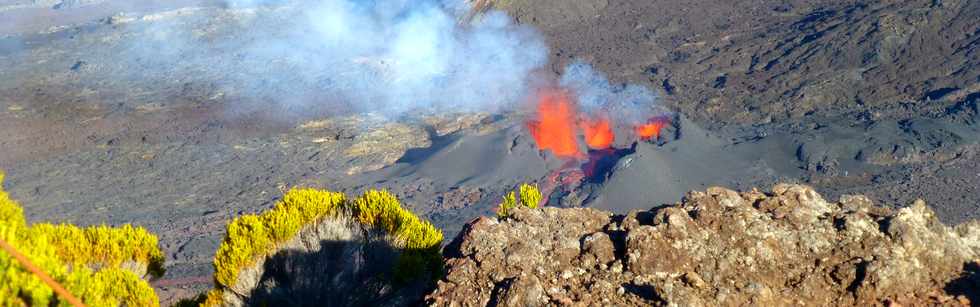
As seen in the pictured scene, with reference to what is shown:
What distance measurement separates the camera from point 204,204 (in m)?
23.3

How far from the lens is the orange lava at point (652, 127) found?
25453 millimetres

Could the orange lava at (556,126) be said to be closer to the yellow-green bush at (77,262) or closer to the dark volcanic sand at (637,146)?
the dark volcanic sand at (637,146)

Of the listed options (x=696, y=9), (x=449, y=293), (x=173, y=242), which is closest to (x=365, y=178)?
(x=173, y=242)

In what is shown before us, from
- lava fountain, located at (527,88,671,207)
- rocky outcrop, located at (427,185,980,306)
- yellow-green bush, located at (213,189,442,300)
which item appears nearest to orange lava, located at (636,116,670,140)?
lava fountain, located at (527,88,671,207)

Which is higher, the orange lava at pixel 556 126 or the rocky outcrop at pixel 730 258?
the rocky outcrop at pixel 730 258

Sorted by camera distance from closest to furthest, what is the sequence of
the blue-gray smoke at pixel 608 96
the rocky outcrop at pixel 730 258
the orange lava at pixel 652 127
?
1. the rocky outcrop at pixel 730 258
2. the orange lava at pixel 652 127
3. the blue-gray smoke at pixel 608 96

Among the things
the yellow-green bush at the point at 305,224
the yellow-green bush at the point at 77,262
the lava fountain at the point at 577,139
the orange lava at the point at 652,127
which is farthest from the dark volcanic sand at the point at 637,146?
the yellow-green bush at the point at 305,224

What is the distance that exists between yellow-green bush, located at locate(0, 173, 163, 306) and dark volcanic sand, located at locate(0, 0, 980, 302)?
703 cm

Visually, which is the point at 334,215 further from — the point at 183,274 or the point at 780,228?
the point at 183,274

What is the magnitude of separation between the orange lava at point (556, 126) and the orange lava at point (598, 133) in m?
0.45

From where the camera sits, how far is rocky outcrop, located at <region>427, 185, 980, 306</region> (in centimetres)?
764

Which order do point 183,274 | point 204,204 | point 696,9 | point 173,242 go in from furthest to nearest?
point 696,9 → point 204,204 → point 173,242 → point 183,274

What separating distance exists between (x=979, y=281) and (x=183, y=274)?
16.4 m

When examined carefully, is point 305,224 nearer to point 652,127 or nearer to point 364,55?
point 652,127
